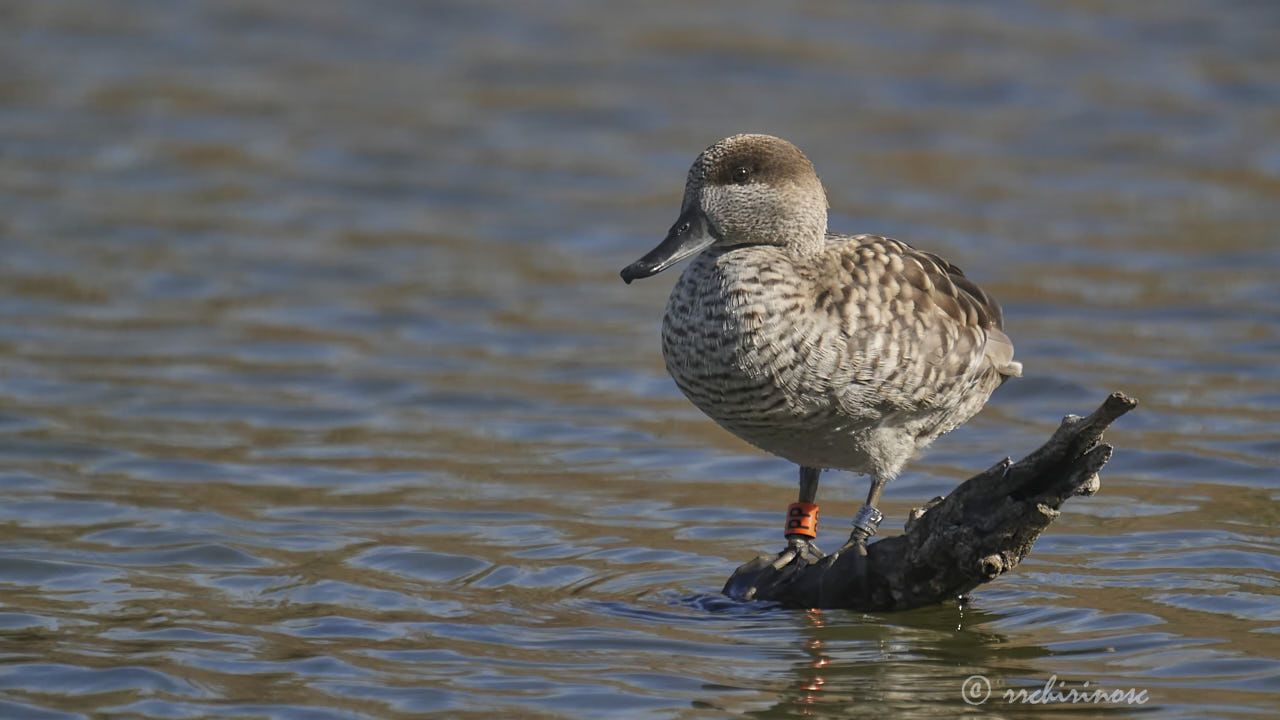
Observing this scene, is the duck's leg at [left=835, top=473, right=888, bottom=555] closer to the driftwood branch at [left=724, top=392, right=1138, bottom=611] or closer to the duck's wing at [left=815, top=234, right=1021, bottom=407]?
the driftwood branch at [left=724, top=392, right=1138, bottom=611]

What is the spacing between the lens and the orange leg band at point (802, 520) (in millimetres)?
6992

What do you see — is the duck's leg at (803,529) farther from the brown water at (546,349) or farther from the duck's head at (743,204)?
the duck's head at (743,204)

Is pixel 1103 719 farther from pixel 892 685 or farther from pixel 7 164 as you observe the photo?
pixel 7 164

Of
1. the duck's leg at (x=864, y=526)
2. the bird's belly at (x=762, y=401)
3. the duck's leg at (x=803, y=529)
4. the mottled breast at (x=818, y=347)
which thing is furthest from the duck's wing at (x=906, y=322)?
the duck's leg at (x=803, y=529)

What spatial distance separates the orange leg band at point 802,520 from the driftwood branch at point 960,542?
0.21m

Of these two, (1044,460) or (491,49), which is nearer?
(1044,460)

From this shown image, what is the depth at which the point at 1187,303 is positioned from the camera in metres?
11.8

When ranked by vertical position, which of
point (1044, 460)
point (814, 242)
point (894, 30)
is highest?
point (894, 30)

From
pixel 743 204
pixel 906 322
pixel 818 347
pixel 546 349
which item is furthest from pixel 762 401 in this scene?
pixel 546 349

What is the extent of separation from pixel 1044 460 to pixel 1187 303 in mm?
6213

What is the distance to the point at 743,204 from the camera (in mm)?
6770

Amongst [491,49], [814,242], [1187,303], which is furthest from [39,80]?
[814,242]

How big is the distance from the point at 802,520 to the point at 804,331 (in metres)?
0.89

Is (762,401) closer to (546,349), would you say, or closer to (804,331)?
(804,331)
